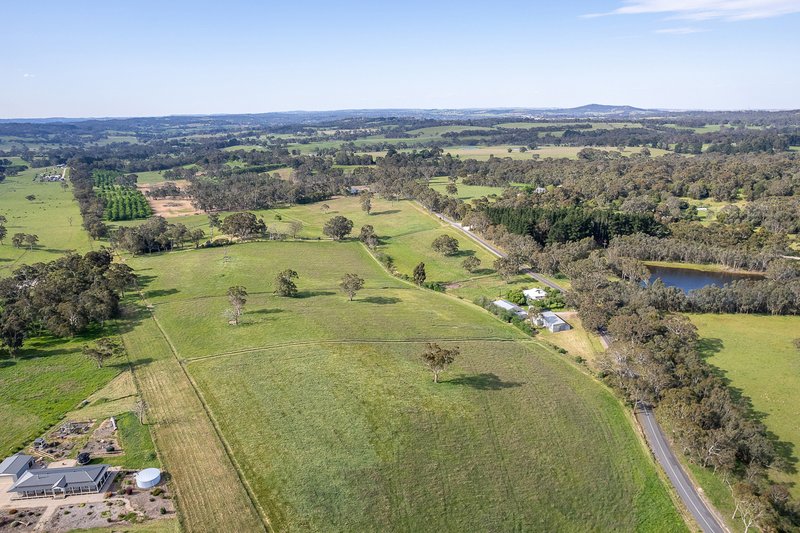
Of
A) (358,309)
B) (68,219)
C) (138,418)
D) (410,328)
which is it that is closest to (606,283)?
(410,328)

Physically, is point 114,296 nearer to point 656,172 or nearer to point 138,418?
point 138,418

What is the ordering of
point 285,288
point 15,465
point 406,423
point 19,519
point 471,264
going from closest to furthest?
point 19,519 → point 15,465 → point 406,423 → point 285,288 → point 471,264

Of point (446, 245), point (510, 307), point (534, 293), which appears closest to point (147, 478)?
point (510, 307)

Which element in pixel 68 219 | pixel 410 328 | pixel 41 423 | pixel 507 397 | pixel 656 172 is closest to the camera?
pixel 41 423

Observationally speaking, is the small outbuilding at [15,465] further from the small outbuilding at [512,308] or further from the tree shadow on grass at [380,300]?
the small outbuilding at [512,308]

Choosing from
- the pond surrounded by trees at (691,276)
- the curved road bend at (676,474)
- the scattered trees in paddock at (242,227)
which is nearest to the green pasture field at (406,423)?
the curved road bend at (676,474)

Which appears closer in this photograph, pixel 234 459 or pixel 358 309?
pixel 234 459

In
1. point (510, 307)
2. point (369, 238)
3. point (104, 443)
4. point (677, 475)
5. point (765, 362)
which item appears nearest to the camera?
point (677, 475)

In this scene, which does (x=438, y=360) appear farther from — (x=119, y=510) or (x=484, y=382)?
(x=119, y=510)

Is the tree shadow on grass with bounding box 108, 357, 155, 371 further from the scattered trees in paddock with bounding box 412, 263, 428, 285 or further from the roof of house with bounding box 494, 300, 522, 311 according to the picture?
the roof of house with bounding box 494, 300, 522, 311
